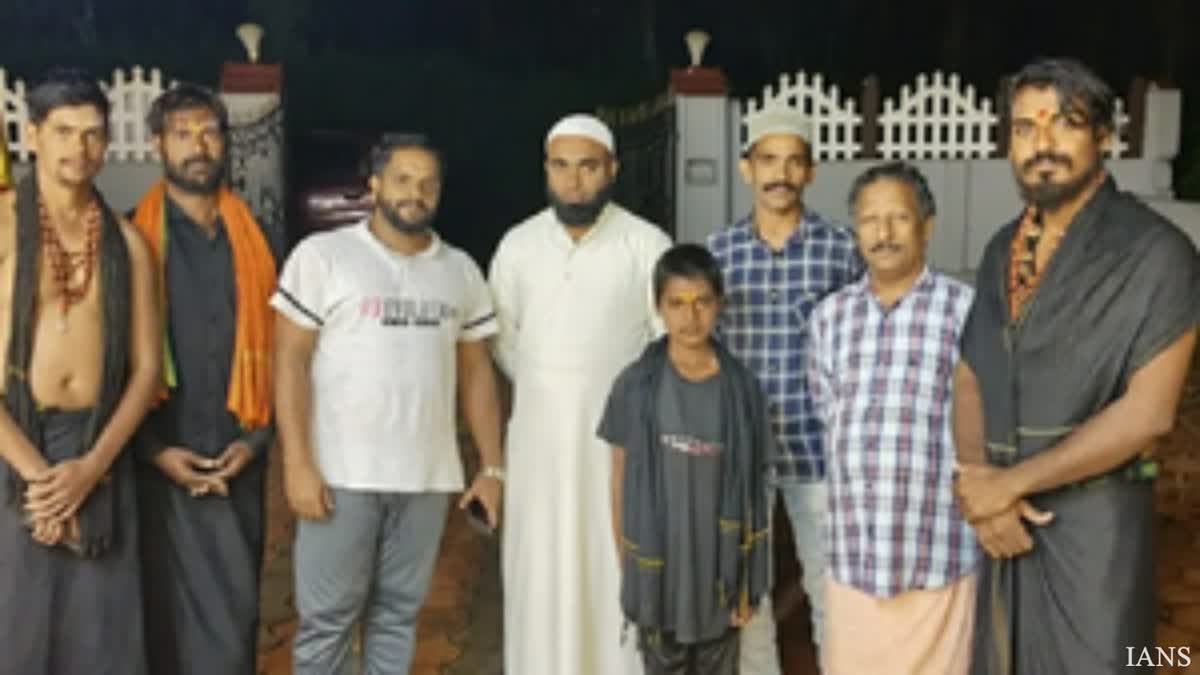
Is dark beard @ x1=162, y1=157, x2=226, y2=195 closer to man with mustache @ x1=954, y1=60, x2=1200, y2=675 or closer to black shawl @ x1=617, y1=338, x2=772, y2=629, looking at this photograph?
black shawl @ x1=617, y1=338, x2=772, y2=629

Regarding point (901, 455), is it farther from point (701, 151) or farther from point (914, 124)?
point (914, 124)

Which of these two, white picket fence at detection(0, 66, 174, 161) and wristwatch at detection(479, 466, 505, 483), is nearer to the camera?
wristwatch at detection(479, 466, 505, 483)

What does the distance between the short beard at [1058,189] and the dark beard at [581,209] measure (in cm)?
124

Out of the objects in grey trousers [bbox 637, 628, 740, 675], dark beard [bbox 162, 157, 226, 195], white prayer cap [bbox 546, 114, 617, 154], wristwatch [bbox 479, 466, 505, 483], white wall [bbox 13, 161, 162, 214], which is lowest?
grey trousers [bbox 637, 628, 740, 675]

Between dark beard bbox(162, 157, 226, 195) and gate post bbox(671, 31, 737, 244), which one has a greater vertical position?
gate post bbox(671, 31, 737, 244)

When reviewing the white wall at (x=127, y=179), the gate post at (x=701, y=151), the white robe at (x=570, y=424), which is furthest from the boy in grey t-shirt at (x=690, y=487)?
the white wall at (x=127, y=179)

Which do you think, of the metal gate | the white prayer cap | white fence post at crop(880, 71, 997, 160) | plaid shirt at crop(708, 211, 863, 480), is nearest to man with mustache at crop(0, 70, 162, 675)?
the white prayer cap

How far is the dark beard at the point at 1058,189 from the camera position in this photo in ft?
7.59

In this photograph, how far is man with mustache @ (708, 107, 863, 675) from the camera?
10.3 ft

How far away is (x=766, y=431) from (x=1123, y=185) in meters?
7.46

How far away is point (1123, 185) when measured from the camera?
30.2 feet

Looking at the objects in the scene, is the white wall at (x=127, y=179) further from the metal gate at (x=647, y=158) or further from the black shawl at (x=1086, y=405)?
the black shawl at (x=1086, y=405)

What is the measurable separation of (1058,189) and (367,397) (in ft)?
Answer: 5.52

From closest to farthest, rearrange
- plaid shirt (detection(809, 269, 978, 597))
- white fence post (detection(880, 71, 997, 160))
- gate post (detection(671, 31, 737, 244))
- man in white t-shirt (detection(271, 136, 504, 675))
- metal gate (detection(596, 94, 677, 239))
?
1. plaid shirt (detection(809, 269, 978, 597))
2. man in white t-shirt (detection(271, 136, 504, 675))
3. metal gate (detection(596, 94, 677, 239))
4. gate post (detection(671, 31, 737, 244))
5. white fence post (detection(880, 71, 997, 160))
